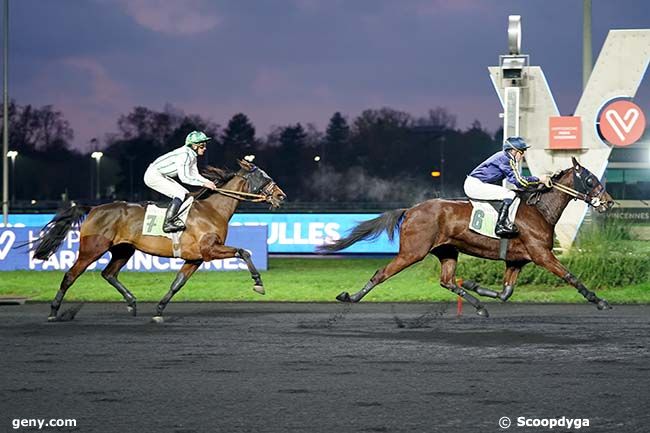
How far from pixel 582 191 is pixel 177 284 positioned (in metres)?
5.90

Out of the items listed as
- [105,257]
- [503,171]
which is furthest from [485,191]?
[105,257]

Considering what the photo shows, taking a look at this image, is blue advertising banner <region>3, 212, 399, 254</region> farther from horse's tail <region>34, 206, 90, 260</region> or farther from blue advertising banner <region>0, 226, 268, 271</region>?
horse's tail <region>34, 206, 90, 260</region>

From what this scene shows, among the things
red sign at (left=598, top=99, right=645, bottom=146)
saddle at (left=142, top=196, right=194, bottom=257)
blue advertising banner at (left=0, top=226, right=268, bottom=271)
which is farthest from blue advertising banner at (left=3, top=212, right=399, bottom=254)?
saddle at (left=142, top=196, right=194, bottom=257)

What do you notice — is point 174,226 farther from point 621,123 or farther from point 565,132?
point 621,123

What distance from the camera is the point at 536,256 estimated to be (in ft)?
46.9

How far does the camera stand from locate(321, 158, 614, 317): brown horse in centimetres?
1438

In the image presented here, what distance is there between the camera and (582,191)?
1489cm

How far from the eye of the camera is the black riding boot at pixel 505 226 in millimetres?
14280

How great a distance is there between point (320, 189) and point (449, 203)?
6956 centimetres

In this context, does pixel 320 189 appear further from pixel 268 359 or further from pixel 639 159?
pixel 268 359

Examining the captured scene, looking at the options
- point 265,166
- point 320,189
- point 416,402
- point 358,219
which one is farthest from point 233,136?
point 416,402

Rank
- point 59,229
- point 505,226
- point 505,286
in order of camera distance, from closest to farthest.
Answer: point 505,226 → point 505,286 → point 59,229

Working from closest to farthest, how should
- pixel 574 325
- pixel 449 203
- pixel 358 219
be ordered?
pixel 574 325 → pixel 449 203 → pixel 358 219

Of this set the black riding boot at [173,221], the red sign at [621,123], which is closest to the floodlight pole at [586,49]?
the red sign at [621,123]
